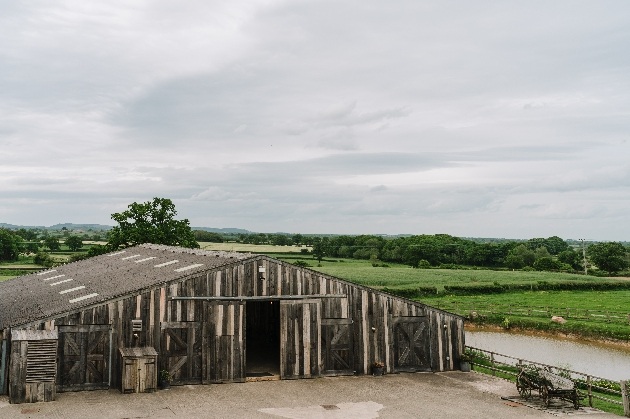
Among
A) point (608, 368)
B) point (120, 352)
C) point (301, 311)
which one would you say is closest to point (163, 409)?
point (120, 352)

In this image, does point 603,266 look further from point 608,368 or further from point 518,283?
point 608,368

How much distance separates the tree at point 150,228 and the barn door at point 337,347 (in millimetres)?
36442

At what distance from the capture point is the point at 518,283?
6775 cm

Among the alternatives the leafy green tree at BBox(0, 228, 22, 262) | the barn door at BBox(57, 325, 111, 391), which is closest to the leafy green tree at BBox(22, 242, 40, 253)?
the leafy green tree at BBox(0, 228, 22, 262)

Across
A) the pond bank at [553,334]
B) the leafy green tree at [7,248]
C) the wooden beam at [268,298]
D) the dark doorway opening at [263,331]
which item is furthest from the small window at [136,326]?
the leafy green tree at [7,248]

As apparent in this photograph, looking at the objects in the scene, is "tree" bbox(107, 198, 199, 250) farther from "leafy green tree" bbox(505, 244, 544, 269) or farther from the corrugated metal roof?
"leafy green tree" bbox(505, 244, 544, 269)

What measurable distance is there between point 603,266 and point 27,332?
9330cm

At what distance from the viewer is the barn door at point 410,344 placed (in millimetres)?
24422

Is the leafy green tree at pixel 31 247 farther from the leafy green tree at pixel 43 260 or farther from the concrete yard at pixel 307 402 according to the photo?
the concrete yard at pixel 307 402

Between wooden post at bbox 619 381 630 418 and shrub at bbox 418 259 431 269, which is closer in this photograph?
wooden post at bbox 619 381 630 418

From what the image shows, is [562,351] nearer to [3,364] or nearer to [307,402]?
[307,402]

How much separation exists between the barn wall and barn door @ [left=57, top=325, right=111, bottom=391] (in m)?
0.22

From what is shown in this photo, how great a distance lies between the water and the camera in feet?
102

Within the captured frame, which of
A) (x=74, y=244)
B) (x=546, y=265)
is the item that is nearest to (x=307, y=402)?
(x=546, y=265)
